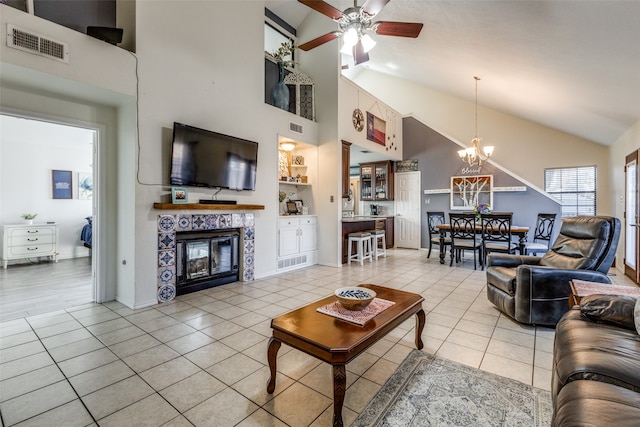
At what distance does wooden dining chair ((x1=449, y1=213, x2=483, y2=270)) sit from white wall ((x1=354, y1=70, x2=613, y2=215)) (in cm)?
272

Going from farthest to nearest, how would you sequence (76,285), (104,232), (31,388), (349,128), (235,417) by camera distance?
(349,128)
(76,285)
(104,232)
(31,388)
(235,417)

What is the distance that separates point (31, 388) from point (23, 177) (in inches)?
223

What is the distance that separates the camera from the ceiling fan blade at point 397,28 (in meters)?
3.00

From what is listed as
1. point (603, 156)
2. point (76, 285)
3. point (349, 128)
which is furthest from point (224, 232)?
point (603, 156)

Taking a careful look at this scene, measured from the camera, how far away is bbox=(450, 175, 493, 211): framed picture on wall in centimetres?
696

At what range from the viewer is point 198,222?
3.78 m

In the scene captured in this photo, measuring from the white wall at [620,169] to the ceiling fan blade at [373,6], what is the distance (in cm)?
430

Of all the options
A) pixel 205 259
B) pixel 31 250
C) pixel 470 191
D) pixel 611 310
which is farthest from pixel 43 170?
pixel 470 191

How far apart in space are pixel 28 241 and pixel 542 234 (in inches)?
395

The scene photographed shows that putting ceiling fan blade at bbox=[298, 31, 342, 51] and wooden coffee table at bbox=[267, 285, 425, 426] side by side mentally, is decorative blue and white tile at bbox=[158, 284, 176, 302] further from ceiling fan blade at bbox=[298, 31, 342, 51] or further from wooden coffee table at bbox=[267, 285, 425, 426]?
ceiling fan blade at bbox=[298, 31, 342, 51]

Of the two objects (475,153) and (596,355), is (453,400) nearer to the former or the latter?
(596,355)

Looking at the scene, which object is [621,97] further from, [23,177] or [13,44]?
[23,177]

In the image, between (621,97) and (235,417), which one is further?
(621,97)

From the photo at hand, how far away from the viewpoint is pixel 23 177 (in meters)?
5.53
